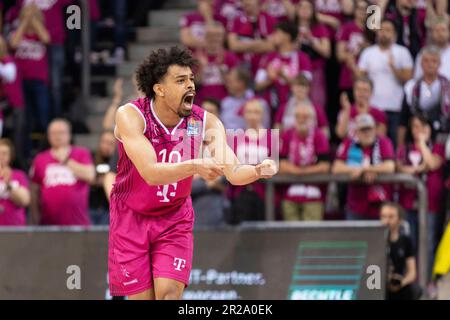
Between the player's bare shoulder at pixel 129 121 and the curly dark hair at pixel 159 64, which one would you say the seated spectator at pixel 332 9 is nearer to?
the curly dark hair at pixel 159 64

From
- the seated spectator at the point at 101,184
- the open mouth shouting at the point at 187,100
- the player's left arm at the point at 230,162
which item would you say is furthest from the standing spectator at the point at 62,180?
the open mouth shouting at the point at 187,100

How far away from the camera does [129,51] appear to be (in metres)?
15.3

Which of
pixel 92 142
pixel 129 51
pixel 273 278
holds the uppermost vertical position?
pixel 129 51

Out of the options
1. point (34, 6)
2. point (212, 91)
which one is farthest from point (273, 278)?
point (34, 6)

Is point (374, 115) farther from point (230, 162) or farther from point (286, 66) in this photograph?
point (230, 162)

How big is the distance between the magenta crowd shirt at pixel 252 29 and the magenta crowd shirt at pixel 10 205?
133 inches

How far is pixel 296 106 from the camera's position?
12.7m

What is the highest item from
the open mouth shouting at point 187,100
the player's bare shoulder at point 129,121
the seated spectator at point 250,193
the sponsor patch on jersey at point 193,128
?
the open mouth shouting at point 187,100

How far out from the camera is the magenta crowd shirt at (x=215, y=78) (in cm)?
1361

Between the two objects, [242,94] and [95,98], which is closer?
[242,94]

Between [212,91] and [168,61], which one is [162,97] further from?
[212,91]

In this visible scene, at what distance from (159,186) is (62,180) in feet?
14.4

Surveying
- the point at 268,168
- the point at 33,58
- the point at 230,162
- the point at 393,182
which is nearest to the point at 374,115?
the point at 393,182
